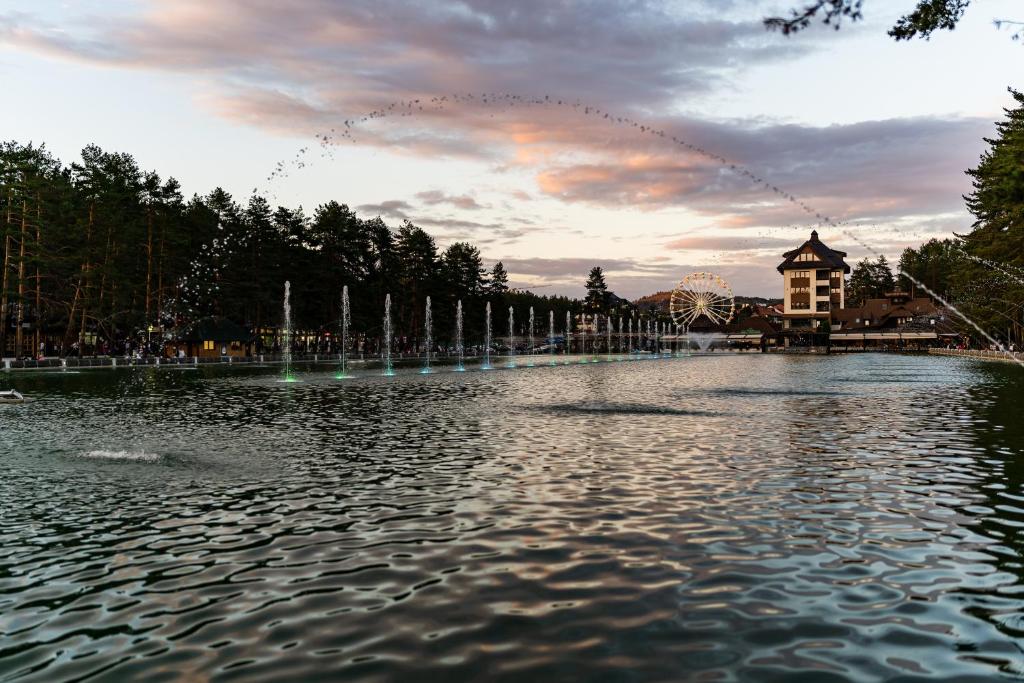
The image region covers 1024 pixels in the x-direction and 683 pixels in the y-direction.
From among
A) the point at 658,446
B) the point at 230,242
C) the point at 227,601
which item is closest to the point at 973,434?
the point at 658,446

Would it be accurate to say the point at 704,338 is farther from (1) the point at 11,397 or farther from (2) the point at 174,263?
(1) the point at 11,397

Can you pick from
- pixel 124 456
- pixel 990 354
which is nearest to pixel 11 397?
pixel 124 456

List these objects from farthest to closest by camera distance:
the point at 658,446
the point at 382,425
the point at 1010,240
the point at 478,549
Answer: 1. the point at 1010,240
2. the point at 382,425
3. the point at 658,446
4. the point at 478,549

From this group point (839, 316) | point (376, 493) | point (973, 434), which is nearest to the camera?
point (376, 493)

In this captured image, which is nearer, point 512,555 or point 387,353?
point 512,555

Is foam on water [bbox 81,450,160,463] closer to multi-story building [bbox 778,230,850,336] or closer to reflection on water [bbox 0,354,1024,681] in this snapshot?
reflection on water [bbox 0,354,1024,681]

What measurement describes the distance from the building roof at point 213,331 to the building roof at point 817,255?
121m

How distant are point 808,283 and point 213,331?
126920 millimetres

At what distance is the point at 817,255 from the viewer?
174000 mm

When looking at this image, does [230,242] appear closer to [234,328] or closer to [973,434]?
[234,328]

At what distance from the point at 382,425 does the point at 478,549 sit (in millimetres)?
16371

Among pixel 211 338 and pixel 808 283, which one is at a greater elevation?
pixel 808 283

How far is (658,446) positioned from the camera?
21109 mm

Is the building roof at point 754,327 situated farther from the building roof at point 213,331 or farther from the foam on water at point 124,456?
the foam on water at point 124,456
